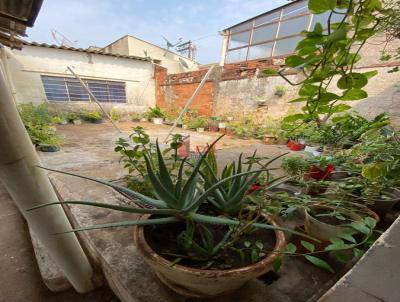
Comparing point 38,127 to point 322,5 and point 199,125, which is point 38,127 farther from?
point 322,5

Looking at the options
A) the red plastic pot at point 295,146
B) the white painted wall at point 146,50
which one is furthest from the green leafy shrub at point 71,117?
the red plastic pot at point 295,146

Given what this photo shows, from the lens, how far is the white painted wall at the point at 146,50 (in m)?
10.1

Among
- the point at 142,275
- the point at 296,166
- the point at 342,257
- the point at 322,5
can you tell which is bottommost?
the point at 142,275

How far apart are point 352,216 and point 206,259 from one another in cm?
71

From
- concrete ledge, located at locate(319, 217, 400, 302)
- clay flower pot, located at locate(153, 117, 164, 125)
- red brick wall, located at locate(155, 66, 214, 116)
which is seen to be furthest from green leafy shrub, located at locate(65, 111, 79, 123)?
concrete ledge, located at locate(319, 217, 400, 302)

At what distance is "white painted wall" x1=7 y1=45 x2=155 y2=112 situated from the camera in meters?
5.90

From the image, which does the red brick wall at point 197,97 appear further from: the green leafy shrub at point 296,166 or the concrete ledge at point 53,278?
the concrete ledge at point 53,278

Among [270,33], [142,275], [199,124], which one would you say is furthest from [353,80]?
[270,33]

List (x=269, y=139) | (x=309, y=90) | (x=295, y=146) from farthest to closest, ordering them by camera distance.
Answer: (x=269, y=139), (x=295, y=146), (x=309, y=90)

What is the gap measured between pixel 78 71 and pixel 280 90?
282 inches

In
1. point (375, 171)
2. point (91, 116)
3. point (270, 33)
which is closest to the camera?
point (375, 171)

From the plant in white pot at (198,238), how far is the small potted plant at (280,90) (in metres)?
5.40

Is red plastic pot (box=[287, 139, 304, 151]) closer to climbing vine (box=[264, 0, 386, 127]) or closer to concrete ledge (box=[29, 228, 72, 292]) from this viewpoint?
climbing vine (box=[264, 0, 386, 127])

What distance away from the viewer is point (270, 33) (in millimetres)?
6324
